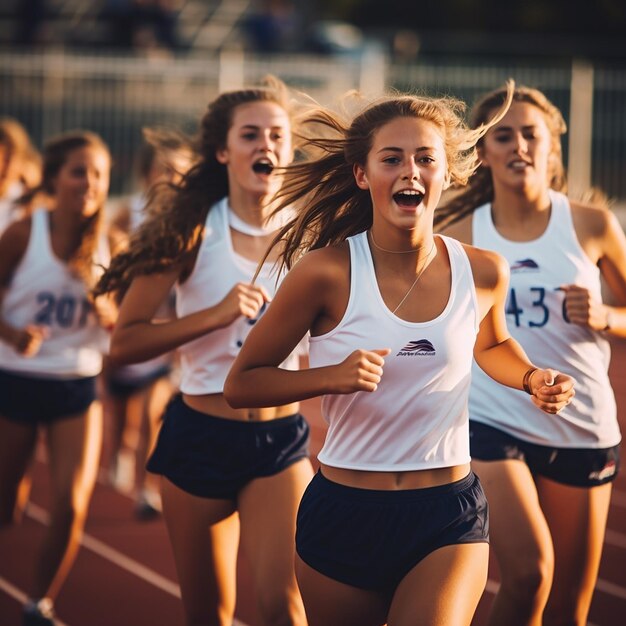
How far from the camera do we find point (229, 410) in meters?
4.13

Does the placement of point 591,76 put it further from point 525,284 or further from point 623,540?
point 525,284

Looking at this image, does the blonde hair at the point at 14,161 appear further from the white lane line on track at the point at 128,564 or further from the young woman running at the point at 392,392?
the young woman running at the point at 392,392

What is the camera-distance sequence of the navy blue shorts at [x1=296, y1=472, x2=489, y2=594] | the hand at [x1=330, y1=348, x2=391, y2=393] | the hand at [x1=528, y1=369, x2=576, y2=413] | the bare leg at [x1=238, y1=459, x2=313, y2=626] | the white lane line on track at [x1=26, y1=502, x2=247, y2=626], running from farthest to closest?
the white lane line on track at [x1=26, y1=502, x2=247, y2=626] → the bare leg at [x1=238, y1=459, x2=313, y2=626] → the hand at [x1=528, y1=369, x2=576, y2=413] → the navy blue shorts at [x1=296, y1=472, x2=489, y2=594] → the hand at [x1=330, y1=348, x2=391, y2=393]

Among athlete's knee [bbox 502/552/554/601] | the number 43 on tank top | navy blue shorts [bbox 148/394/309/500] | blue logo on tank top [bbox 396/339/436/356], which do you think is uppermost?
the number 43 on tank top

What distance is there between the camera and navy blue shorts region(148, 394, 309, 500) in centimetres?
404

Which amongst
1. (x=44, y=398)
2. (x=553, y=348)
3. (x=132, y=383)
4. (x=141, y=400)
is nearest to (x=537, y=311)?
(x=553, y=348)

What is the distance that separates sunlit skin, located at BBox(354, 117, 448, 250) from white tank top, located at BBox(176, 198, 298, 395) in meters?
0.98

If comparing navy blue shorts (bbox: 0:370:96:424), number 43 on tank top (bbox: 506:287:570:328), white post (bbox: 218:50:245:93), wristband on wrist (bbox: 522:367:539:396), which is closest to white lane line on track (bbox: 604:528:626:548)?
number 43 on tank top (bbox: 506:287:570:328)

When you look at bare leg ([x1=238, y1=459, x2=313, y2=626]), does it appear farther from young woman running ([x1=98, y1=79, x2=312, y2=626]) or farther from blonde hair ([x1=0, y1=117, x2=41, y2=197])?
blonde hair ([x1=0, y1=117, x2=41, y2=197])

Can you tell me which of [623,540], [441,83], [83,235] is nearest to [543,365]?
[83,235]

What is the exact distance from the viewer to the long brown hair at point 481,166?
15.1 feet

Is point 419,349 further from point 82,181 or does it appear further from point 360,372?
point 82,181

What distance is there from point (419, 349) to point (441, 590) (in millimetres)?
595

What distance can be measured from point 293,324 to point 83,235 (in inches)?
103
